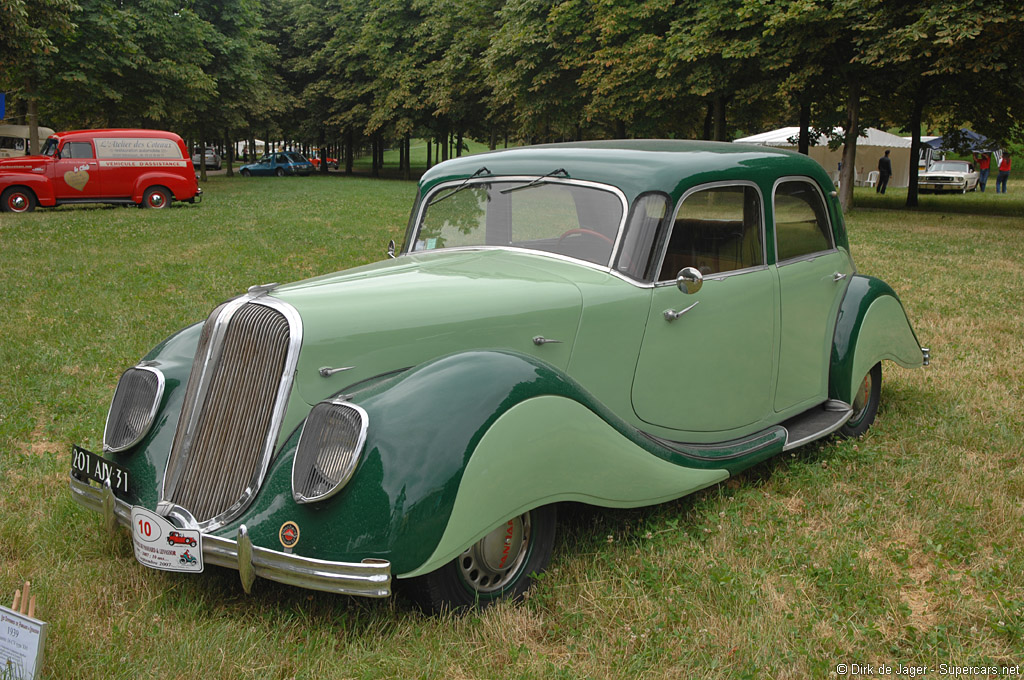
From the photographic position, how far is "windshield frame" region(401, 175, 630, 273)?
12.8ft

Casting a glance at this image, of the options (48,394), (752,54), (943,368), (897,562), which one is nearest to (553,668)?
(897,562)

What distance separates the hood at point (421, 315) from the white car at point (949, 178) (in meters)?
34.7

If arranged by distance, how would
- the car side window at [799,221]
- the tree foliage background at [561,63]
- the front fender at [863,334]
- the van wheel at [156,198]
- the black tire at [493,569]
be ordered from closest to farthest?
the black tire at [493,569]
the car side window at [799,221]
the front fender at [863,334]
the tree foliage background at [561,63]
the van wheel at [156,198]

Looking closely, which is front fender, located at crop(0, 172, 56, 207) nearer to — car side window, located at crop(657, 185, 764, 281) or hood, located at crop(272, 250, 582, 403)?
hood, located at crop(272, 250, 582, 403)

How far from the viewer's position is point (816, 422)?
4820 mm

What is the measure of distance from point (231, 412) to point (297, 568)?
75cm

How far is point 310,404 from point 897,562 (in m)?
2.73

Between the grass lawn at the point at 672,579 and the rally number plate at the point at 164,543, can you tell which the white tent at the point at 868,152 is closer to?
the grass lawn at the point at 672,579

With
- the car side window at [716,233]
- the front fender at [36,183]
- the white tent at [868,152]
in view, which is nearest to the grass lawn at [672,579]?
the car side window at [716,233]

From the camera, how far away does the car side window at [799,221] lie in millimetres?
4668

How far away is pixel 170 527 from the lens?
9.35ft

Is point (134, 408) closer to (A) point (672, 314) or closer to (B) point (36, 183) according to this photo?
(A) point (672, 314)

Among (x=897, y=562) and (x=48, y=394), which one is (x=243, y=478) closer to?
(x=897, y=562)

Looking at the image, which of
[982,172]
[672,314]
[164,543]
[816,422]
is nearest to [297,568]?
[164,543]
